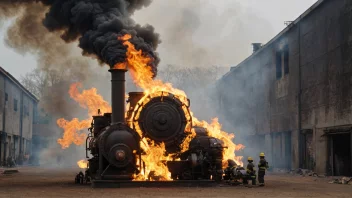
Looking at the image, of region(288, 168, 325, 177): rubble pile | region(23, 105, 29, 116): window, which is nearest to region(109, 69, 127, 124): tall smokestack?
region(288, 168, 325, 177): rubble pile

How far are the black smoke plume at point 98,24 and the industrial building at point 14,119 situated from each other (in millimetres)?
24633

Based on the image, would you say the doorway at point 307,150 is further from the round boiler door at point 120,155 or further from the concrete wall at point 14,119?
the concrete wall at point 14,119

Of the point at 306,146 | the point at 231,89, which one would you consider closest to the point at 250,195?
the point at 306,146

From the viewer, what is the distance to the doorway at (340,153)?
3085cm

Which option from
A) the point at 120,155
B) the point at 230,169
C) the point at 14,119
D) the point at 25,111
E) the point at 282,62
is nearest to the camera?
the point at 120,155

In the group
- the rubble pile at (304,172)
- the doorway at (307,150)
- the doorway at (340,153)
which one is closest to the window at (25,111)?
the rubble pile at (304,172)

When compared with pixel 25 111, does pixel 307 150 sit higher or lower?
lower

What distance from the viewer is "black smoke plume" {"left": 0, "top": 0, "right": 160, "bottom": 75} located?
2269 centimetres

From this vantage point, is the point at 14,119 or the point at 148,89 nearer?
the point at 148,89

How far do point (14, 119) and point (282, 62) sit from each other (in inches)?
1146

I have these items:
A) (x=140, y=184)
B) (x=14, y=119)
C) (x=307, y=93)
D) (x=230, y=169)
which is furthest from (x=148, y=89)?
(x=14, y=119)

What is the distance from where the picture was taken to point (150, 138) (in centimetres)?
2203

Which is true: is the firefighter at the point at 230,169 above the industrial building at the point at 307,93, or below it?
below

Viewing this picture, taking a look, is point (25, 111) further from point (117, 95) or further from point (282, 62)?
point (117, 95)
